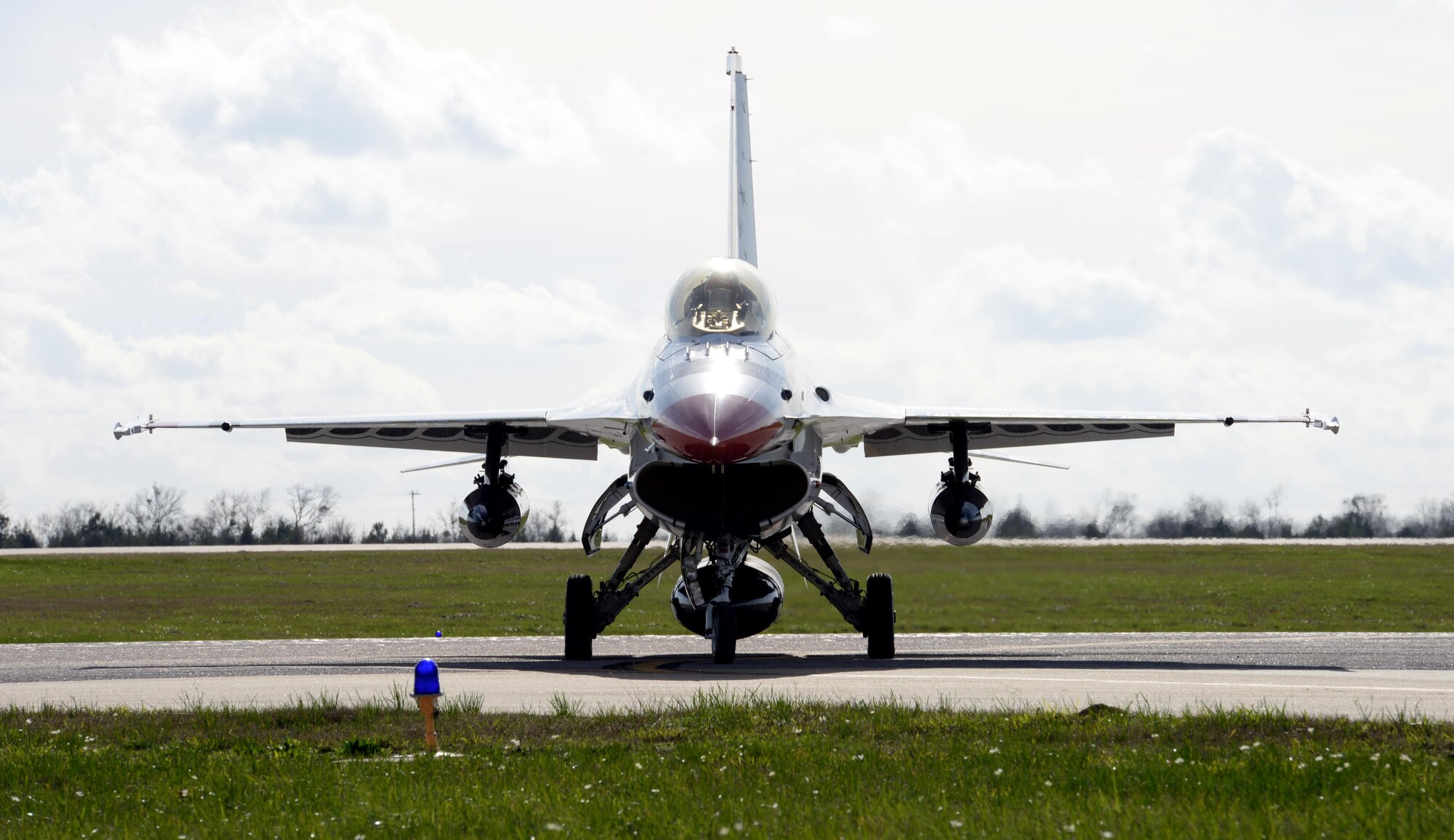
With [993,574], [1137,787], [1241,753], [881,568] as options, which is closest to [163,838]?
[1137,787]

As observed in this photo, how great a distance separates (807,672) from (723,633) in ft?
4.28

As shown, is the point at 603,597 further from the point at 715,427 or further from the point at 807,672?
the point at 715,427

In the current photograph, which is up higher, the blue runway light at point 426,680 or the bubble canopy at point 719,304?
the bubble canopy at point 719,304

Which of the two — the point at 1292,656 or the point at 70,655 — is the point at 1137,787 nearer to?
the point at 1292,656

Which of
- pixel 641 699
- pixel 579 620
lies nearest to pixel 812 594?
pixel 579 620

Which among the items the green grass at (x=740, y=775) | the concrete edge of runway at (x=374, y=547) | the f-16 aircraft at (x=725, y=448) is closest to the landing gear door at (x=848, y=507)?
the f-16 aircraft at (x=725, y=448)

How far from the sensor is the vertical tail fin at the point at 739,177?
24000 millimetres

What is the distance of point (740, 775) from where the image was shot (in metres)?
8.73

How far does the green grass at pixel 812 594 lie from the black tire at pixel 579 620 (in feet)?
12.6

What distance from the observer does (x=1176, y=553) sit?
157 ft

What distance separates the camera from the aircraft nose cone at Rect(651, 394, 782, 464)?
1523 cm

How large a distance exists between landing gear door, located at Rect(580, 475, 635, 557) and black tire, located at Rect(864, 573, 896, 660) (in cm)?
366

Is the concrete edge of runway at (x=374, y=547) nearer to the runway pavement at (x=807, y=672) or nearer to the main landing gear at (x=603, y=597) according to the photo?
the runway pavement at (x=807, y=672)

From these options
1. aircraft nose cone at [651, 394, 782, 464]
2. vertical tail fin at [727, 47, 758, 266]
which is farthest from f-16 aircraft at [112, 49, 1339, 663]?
vertical tail fin at [727, 47, 758, 266]
